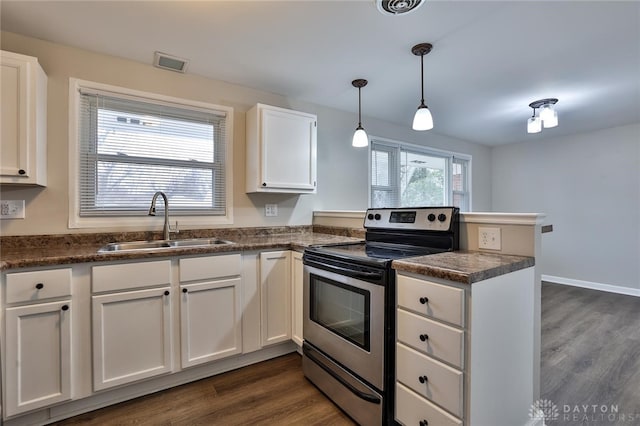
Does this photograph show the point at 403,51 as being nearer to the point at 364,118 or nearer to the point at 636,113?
the point at 364,118

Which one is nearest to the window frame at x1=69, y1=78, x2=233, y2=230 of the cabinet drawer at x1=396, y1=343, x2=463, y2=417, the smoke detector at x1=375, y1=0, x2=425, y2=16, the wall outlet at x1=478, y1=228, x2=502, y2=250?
the smoke detector at x1=375, y1=0, x2=425, y2=16

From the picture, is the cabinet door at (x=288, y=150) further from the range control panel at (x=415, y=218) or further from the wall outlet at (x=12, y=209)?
the wall outlet at (x=12, y=209)

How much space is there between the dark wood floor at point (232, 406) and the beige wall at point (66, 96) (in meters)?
1.19

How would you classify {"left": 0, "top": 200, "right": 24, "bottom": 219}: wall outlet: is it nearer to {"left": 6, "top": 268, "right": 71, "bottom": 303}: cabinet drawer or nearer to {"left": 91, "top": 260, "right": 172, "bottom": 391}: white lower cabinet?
{"left": 6, "top": 268, "right": 71, "bottom": 303}: cabinet drawer

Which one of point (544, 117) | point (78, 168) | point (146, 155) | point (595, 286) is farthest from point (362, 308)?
point (595, 286)

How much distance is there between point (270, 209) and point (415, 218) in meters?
1.42

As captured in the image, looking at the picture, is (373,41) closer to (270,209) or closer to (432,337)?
(270,209)

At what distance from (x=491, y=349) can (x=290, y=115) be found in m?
2.24

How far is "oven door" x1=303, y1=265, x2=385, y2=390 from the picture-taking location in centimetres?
151

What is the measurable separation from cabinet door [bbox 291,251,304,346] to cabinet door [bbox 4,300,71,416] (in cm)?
133

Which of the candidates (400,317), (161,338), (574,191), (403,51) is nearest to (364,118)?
(403,51)

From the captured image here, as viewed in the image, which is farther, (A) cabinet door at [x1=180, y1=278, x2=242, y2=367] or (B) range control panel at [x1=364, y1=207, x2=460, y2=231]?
(A) cabinet door at [x1=180, y1=278, x2=242, y2=367]

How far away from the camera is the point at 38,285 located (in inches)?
60.2

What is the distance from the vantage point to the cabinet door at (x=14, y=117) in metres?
1.70
